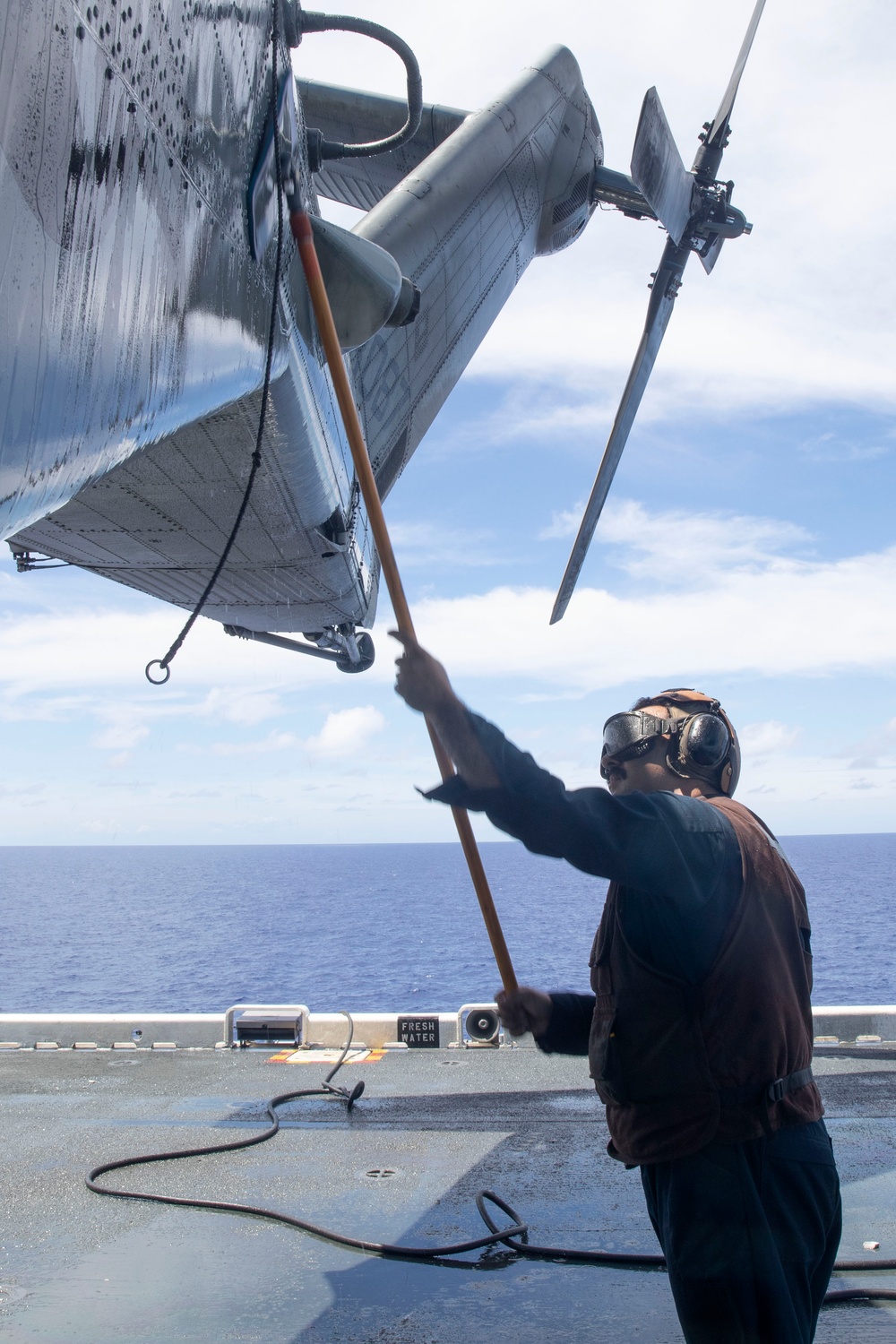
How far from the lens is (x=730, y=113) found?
31.2 feet

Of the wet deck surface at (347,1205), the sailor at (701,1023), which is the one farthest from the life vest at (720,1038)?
the wet deck surface at (347,1205)

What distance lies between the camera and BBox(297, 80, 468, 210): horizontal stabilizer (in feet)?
28.5

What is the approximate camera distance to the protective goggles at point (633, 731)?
9.99 ft

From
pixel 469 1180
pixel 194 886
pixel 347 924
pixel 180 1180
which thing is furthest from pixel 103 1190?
pixel 194 886

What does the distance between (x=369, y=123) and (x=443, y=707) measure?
8224 mm

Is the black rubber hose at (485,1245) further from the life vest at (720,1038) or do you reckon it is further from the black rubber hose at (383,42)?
the black rubber hose at (383,42)

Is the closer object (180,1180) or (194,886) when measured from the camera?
(180,1180)

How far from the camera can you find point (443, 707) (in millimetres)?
2365

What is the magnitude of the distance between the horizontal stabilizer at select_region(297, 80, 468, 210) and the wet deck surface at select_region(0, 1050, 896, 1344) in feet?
25.4

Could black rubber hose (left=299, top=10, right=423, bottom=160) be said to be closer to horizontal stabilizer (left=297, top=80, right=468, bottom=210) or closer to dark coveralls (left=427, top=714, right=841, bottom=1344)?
dark coveralls (left=427, top=714, right=841, bottom=1344)

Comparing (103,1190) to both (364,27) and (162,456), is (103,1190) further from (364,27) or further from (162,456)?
(364,27)

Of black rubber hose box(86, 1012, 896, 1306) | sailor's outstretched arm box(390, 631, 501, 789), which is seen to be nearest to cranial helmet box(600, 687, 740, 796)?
sailor's outstretched arm box(390, 631, 501, 789)

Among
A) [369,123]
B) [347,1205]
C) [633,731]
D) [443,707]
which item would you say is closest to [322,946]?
[369,123]

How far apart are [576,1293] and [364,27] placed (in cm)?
542
